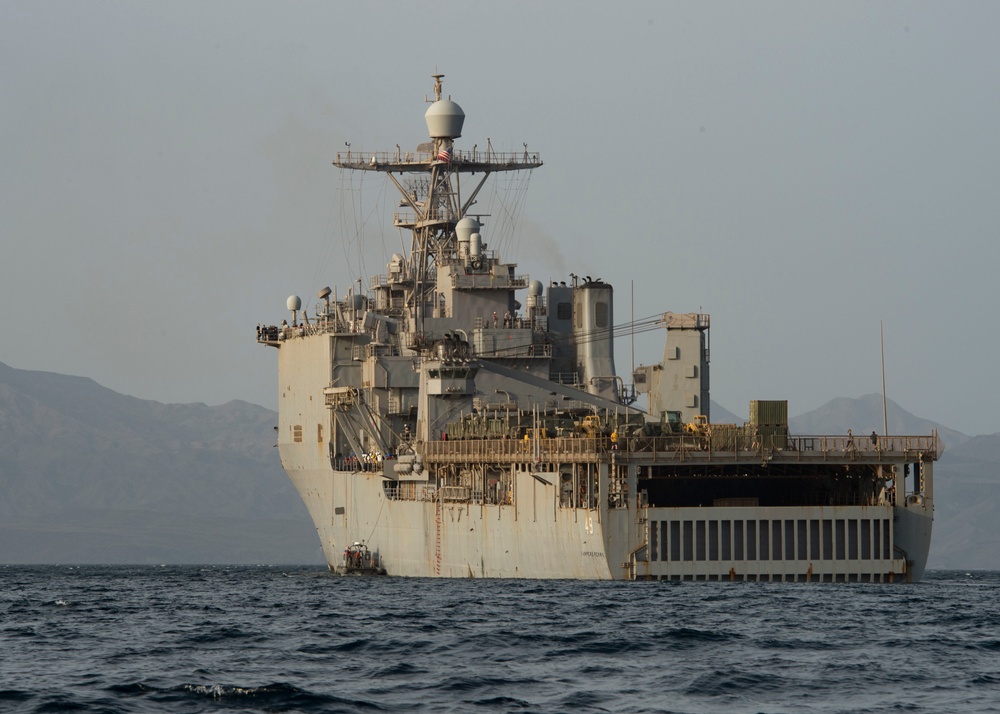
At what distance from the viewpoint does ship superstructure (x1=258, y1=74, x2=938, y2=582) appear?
59969 mm

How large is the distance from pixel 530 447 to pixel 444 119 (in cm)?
3454

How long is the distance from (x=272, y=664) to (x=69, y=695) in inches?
225

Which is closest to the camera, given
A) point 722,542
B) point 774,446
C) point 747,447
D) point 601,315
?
point 722,542

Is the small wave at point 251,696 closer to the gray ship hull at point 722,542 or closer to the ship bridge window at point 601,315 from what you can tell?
the gray ship hull at point 722,542

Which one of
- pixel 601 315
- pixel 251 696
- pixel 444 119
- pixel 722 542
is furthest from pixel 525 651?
pixel 444 119

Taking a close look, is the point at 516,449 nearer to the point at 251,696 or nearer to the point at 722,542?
the point at 722,542

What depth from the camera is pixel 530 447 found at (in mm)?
65250

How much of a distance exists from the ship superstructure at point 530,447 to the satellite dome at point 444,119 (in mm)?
98

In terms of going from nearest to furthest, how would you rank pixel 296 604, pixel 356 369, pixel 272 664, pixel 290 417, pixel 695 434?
pixel 272 664
pixel 296 604
pixel 695 434
pixel 356 369
pixel 290 417

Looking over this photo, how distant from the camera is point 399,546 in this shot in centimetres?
7950

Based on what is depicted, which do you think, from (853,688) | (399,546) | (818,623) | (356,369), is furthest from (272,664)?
(356,369)

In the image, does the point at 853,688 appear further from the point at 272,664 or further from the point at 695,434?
the point at 695,434

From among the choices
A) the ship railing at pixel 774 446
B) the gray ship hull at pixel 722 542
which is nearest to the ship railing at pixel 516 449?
the gray ship hull at pixel 722 542

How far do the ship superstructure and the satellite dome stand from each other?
0.10 meters
